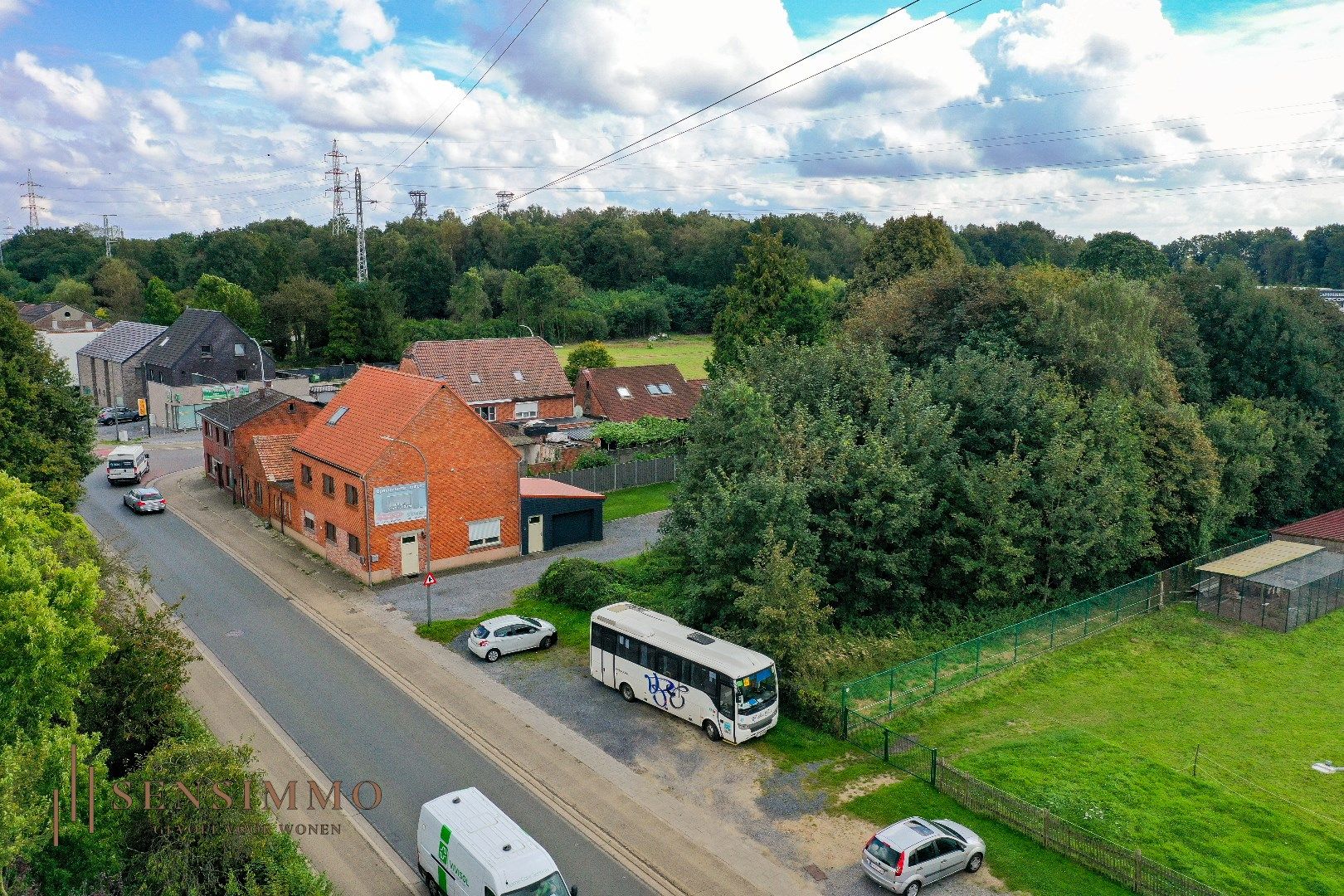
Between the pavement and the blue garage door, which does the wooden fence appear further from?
the blue garage door

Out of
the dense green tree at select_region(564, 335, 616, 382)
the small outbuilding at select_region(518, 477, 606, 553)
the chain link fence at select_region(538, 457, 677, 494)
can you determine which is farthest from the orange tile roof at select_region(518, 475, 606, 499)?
the dense green tree at select_region(564, 335, 616, 382)

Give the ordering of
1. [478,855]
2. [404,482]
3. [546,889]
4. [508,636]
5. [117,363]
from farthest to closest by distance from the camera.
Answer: [117,363] → [404,482] → [508,636] → [478,855] → [546,889]

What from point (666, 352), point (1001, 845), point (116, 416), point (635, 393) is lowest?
point (1001, 845)

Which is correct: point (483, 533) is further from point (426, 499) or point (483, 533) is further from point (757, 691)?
point (757, 691)

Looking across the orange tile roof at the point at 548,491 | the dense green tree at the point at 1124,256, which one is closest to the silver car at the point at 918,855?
the orange tile roof at the point at 548,491

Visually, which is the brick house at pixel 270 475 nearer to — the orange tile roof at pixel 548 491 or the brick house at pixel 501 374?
the orange tile roof at pixel 548 491

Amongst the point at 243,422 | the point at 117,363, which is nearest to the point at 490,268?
the point at 117,363

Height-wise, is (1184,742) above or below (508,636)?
below
